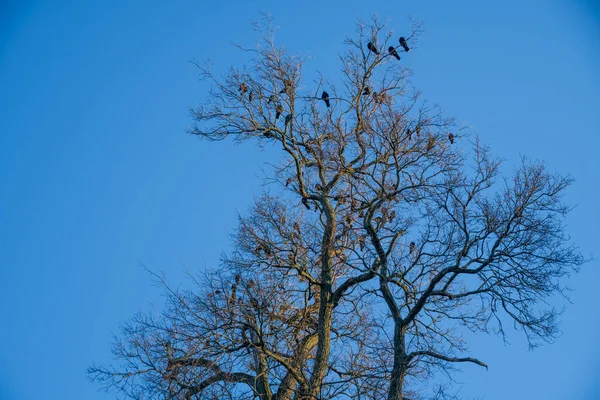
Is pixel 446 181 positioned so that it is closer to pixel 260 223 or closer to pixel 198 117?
pixel 260 223

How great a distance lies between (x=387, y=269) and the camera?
15.9 meters

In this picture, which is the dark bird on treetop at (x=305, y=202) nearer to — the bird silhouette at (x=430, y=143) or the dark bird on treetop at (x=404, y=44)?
the bird silhouette at (x=430, y=143)

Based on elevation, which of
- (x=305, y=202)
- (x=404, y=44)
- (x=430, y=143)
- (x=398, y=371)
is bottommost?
(x=398, y=371)

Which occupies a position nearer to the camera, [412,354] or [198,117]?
[412,354]

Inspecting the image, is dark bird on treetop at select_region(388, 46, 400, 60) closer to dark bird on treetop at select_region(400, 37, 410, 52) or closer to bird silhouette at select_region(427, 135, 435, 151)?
dark bird on treetop at select_region(400, 37, 410, 52)

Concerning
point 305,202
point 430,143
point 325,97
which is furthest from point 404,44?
point 305,202

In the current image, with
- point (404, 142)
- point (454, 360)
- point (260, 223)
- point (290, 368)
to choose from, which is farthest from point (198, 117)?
point (454, 360)

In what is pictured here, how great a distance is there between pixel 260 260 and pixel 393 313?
237 centimetres

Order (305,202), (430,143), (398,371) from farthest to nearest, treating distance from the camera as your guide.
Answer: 1. (305,202)
2. (430,143)
3. (398,371)

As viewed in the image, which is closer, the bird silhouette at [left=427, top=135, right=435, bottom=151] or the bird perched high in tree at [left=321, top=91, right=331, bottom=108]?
the bird silhouette at [left=427, top=135, right=435, bottom=151]

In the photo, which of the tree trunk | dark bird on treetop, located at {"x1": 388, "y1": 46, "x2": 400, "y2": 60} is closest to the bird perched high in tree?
dark bird on treetop, located at {"x1": 388, "y1": 46, "x2": 400, "y2": 60}

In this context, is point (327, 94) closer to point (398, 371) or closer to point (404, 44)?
point (404, 44)

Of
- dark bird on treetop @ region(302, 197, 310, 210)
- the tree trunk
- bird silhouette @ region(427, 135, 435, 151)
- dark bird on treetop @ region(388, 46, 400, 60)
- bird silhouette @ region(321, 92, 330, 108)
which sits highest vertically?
dark bird on treetop @ region(388, 46, 400, 60)

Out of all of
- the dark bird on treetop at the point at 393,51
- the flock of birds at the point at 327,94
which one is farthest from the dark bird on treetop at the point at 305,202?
the dark bird on treetop at the point at 393,51
